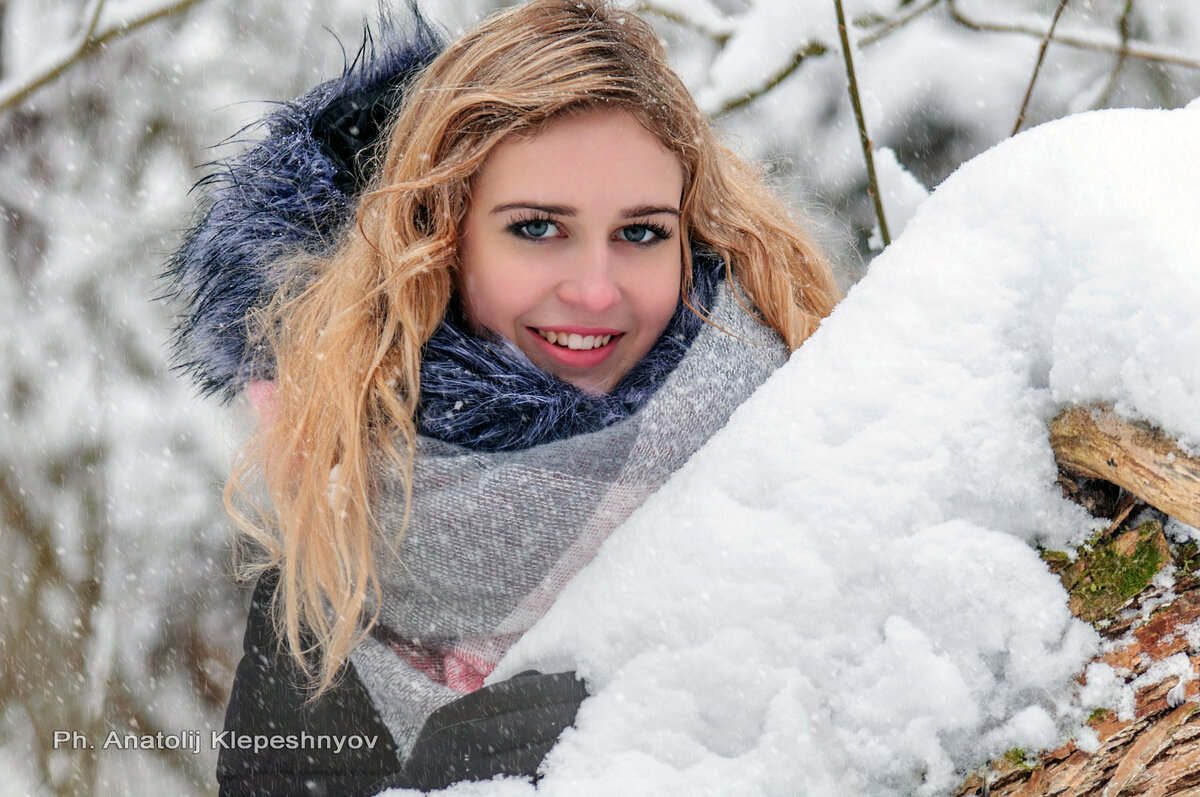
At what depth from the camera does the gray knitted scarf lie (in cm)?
129

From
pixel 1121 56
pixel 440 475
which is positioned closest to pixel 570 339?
pixel 440 475

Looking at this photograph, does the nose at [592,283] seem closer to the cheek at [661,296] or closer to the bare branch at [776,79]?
the cheek at [661,296]

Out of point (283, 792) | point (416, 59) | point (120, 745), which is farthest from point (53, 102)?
point (283, 792)

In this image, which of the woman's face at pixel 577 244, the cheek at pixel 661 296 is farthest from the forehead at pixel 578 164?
the cheek at pixel 661 296

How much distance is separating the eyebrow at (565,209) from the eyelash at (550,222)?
17mm

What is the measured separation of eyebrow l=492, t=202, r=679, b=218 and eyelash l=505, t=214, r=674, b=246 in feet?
0.05

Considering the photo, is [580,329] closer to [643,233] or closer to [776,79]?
[643,233]

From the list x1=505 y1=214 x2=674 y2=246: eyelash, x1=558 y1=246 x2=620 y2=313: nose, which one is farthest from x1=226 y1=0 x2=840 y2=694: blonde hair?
x1=558 y1=246 x2=620 y2=313: nose

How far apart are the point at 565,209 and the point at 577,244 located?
75 mm

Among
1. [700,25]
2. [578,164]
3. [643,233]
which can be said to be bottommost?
[700,25]

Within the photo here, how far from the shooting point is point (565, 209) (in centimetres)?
147

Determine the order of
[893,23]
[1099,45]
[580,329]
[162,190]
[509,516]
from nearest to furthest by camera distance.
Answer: [509,516]
[580,329]
[1099,45]
[893,23]
[162,190]

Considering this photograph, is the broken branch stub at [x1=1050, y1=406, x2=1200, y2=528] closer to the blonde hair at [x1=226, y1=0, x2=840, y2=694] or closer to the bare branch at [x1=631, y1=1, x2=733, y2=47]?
the blonde hair at [x1=226, y1=0, x2=840, y2=694]

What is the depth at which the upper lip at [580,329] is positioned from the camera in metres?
1.56
